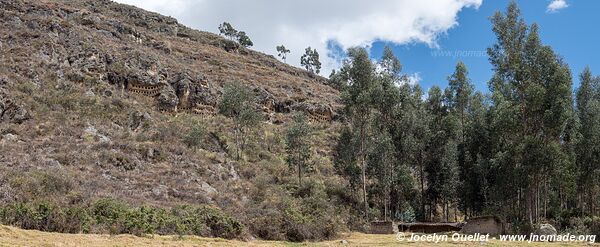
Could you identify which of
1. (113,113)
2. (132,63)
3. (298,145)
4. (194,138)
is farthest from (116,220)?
(132,63)

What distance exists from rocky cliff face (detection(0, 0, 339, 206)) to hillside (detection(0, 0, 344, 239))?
0.13 meters

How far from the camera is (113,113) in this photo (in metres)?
46.8

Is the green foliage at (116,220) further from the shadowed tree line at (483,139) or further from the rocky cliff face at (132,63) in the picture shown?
the rocky cliff face at (132,63)

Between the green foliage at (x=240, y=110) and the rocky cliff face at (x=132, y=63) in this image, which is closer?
the green foliage at (x=240, y=110)

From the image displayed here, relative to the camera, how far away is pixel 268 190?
133ft

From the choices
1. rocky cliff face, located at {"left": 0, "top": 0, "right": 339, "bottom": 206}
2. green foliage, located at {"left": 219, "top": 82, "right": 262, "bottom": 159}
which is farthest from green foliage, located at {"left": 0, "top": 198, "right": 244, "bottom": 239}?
green foliage, located at {"left": 219, "top": 82, "right": 262, "bottom": 159}

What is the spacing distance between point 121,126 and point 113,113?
8.09 ft

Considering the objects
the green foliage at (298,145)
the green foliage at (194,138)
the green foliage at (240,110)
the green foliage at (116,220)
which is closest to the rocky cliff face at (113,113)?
the green foliage at (194,138)

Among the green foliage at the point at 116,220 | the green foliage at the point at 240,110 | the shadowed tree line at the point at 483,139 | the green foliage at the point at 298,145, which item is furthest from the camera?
the green foliage at the point at 240,110

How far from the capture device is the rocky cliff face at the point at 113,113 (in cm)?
3353

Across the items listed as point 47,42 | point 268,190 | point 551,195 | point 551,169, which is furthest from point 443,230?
point 47,42

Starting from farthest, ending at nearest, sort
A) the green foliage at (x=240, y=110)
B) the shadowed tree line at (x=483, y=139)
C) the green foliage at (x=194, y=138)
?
the green foliage at (x=240, y=110)
the green foliage at (x=194, y=138)
the shadowed tree line at (x=483, y=139)

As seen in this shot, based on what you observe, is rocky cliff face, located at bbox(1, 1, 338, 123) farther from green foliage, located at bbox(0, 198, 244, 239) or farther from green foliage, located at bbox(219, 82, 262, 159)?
green foliage, located at bbox(0, 198, 244, 239)

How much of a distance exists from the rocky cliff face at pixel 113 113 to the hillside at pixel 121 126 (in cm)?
13
